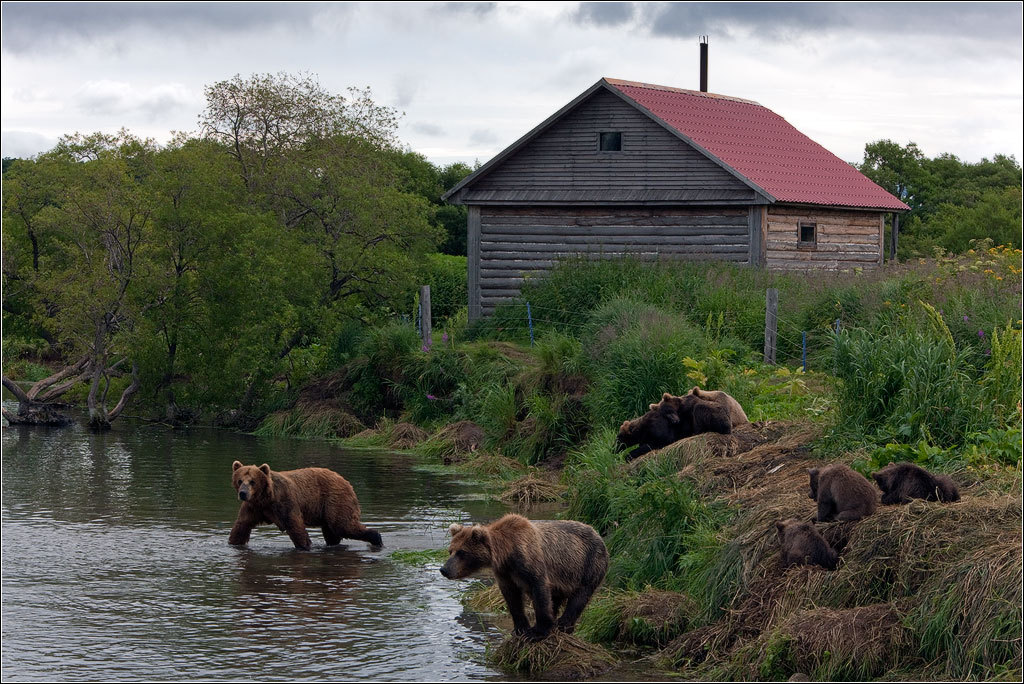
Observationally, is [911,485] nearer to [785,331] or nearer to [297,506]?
[297,506]

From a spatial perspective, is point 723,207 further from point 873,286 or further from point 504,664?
point 504,664

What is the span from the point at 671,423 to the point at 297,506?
13.2ft

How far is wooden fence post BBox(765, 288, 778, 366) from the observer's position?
63.1 feet

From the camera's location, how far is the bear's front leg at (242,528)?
13.5m

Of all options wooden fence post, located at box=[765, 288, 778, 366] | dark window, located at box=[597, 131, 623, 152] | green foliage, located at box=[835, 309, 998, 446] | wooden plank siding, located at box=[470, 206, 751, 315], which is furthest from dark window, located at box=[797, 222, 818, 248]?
green foliage, located at box=[835, 309, 998, 446]

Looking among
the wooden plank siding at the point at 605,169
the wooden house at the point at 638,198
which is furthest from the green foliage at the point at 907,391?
the wooden plank siding at the point at 605,169

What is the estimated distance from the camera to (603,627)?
938 centimetres

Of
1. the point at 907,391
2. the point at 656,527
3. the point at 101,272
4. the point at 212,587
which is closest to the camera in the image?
the point at 656,527

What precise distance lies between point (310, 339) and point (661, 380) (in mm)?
12991

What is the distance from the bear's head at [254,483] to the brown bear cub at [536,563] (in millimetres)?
5084

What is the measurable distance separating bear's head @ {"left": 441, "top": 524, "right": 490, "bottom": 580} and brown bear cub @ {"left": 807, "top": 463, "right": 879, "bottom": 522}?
8.28ft

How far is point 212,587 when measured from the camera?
11.6m

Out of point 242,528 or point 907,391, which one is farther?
point 242,528

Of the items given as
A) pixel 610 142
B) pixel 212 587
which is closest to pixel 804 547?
pixel 212 587
